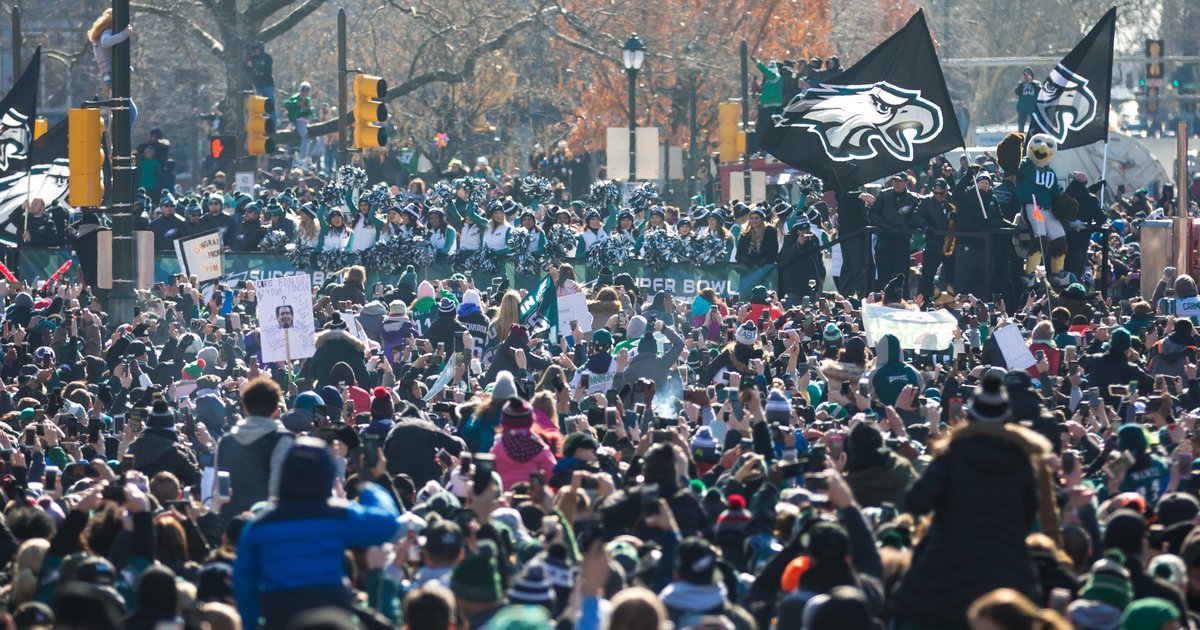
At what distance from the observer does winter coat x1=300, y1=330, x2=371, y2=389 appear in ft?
53.2

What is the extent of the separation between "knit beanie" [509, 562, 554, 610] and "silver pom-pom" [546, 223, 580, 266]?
1684 cm

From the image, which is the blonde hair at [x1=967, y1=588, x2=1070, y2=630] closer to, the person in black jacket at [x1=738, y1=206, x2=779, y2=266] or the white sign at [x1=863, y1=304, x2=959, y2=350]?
the white sign at [x1=863, y1=304, x2=959, y2=350]

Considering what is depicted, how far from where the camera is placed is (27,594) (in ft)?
27.7

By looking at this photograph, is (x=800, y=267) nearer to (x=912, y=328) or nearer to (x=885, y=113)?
(x=885, y=113)

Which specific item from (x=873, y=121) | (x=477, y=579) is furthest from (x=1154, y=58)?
(x=477, y=579)

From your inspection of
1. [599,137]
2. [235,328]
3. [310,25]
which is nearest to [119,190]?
[235,328]

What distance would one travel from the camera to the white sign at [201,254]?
74.7 feet

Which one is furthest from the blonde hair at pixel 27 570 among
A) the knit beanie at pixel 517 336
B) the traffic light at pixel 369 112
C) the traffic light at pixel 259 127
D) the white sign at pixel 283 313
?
the traffic light at pixel 259 127

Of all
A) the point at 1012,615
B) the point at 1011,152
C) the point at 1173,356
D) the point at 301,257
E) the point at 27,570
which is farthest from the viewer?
the point at 301,257

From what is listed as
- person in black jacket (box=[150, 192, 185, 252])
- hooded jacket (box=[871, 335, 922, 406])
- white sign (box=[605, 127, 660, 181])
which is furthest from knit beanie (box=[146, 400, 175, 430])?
white sign (box=[605, 127, 660, 181])

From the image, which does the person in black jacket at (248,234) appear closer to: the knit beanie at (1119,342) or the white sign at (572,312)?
the white sign at (572,312)

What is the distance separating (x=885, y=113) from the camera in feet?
72.9

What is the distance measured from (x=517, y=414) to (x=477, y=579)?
10.6 ft

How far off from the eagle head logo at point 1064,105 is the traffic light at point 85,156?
976 centimetres
